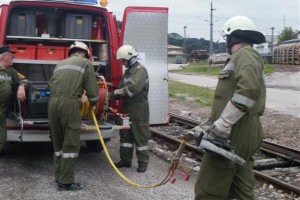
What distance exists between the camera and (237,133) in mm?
4012

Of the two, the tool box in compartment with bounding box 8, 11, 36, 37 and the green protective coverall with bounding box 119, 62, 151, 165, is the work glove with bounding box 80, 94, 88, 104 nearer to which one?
the green protective coverall with bounding box 119, 62, 151, 165

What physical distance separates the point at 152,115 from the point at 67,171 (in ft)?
9.46

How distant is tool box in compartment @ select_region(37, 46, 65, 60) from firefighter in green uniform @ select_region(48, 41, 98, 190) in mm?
1558

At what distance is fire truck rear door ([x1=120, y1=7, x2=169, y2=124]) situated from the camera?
7.79m

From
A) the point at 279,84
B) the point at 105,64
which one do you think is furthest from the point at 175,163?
the point at 279,84

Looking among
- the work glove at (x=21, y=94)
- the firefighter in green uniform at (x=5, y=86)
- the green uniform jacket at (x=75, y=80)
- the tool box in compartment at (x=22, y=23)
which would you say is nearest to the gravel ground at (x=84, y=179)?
the firefighter in green uniform at (x=5, y=86)

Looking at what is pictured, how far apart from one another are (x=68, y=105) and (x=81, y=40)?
2052 millimetres

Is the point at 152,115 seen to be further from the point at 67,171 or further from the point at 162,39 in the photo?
the point at 67,171

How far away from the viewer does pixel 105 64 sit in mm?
7672

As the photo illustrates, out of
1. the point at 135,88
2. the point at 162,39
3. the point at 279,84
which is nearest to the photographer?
the point at 135,88

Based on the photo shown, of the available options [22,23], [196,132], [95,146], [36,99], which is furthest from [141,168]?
[196,132]

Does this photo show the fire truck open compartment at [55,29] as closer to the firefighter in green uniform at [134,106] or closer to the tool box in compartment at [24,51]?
the tool box in compartment at [24,51]

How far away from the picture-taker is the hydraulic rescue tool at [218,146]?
3.87 meters

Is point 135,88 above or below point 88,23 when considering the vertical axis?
below
